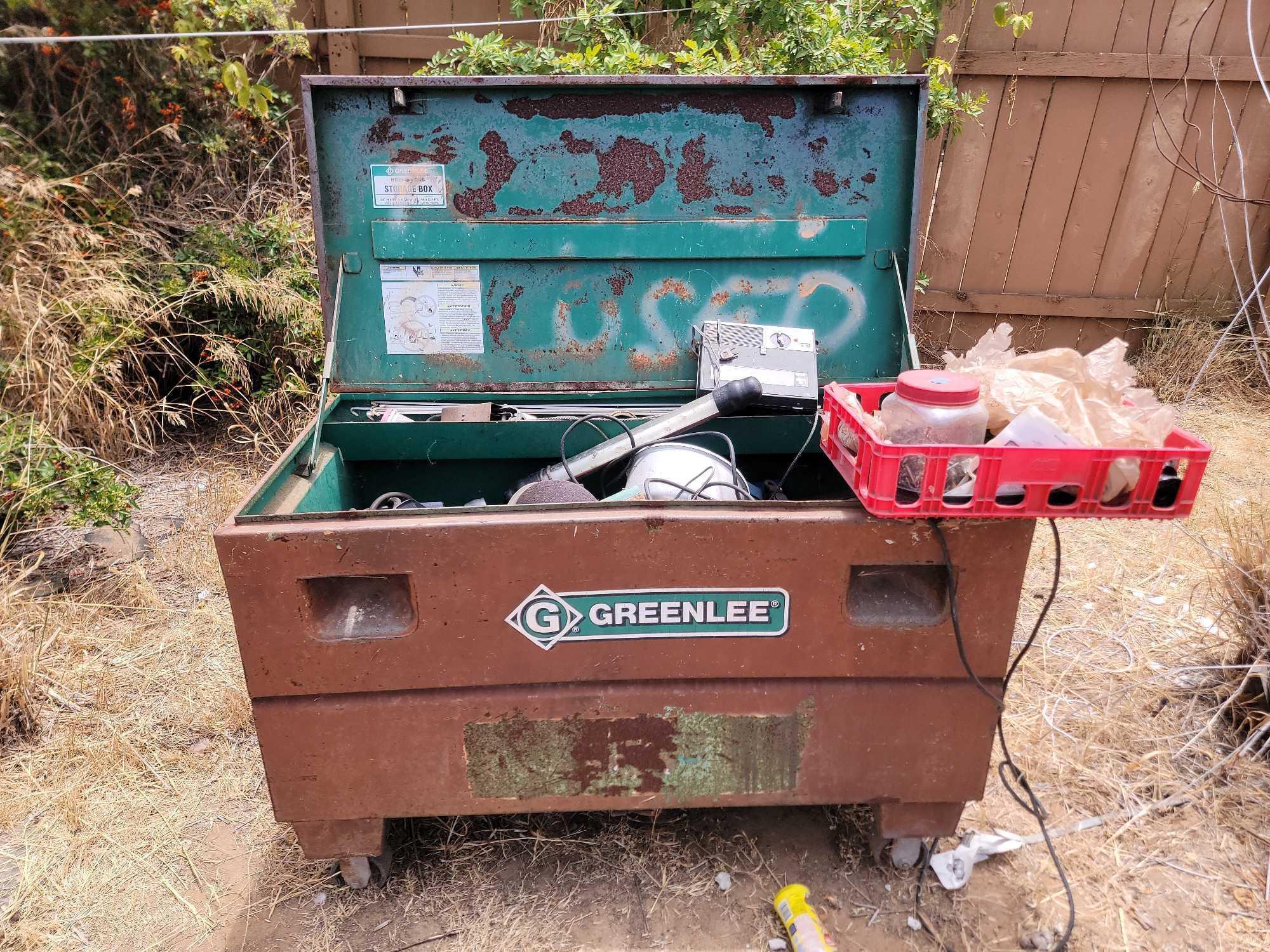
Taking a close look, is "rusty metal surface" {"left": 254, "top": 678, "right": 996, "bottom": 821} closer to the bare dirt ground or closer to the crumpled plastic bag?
the bare dirt ground

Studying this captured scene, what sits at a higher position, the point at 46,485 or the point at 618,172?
the point at 618,172

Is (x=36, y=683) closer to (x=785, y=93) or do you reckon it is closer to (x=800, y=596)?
(x=800, y=596)

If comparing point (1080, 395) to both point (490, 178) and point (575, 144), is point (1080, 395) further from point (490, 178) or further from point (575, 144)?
point (490, 178)

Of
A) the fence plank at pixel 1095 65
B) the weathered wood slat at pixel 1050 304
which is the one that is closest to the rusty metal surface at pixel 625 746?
the weathered wood slat at pixel 1050 304

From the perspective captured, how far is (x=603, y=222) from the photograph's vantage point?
99.0 inches

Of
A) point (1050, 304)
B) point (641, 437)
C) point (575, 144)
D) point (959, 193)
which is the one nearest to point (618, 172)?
point (575, 144)

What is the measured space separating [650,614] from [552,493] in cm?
52

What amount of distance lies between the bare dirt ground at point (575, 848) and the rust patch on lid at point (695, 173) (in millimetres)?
1857

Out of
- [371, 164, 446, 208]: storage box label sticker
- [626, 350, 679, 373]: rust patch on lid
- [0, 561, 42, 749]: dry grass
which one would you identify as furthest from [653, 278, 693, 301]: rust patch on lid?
[0, 561, 42, 749]: dry grass

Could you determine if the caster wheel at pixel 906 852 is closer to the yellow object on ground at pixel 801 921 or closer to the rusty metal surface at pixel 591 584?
the yellow object on ground at pixel 801 921

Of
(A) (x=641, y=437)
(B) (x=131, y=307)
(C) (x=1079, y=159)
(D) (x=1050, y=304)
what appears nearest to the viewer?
(A) (x=641, y=437)

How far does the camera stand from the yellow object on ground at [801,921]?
5.72 ft

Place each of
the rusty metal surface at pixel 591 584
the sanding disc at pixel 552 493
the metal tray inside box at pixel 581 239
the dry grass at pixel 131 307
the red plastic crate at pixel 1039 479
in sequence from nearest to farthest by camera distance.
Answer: the red plastic crate at pixel 1039 479 → the rusty metal surface at pixel 591 584 → the sanding disc at pixel 552 493 → the metal tray inside box at pixel 581 239 → the dry grass at pixel 131 307

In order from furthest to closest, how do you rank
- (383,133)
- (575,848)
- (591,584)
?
(383,133), (575,848), (591,584)
